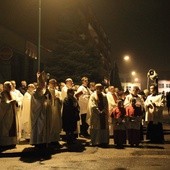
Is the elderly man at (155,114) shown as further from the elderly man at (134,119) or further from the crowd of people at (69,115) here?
the elderly man at (134,119)

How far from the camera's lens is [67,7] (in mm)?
57938

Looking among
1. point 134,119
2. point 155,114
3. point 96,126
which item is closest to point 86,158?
point 96,126

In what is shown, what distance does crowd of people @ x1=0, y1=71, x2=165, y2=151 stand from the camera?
1220cm

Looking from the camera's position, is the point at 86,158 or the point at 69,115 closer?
the point at 86,158

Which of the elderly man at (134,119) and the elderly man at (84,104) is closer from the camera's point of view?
the elderly man at (134,119)

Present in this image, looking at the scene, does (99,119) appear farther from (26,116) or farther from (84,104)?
(26,116)

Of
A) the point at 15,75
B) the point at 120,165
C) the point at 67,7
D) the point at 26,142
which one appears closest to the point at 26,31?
the point at 15,75

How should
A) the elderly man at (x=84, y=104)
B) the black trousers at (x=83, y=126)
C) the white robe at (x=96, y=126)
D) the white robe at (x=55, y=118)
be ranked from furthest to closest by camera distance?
the black trousers at (x=83, y=126) → the elderly man at (x=84, y=104) → the white robe at (x=96, y=126) → the white robe at (x=55, y=118)

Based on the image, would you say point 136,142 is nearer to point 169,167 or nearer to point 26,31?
point 169,167

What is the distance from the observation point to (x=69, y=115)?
13484 mm

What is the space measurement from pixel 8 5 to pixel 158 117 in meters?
20.8

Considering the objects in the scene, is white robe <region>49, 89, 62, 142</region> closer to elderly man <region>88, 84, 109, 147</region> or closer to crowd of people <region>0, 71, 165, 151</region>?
crowd of people <region>0, 71, 165, 151</region>

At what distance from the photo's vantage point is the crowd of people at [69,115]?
1220cm

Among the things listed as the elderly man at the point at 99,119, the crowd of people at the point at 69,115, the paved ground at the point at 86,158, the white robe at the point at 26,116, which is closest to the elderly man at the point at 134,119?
the crowd of people at the point at 69,115
